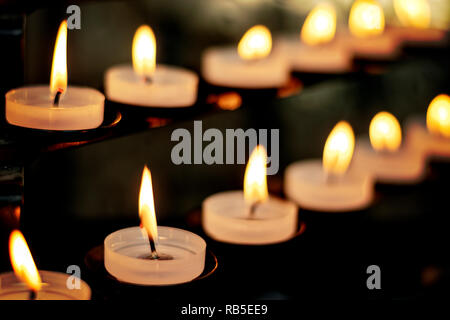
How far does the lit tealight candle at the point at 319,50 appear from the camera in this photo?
1142 mm

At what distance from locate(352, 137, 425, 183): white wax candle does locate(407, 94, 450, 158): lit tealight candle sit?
0.08 feet

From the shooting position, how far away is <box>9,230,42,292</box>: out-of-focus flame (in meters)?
0.69

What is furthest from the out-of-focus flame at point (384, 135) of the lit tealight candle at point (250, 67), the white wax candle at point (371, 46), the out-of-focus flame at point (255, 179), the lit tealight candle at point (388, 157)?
the out-of-focus flame at point (255, 179)

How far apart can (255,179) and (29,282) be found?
33 centimetres

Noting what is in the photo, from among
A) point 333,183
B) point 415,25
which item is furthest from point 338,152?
point 415,25

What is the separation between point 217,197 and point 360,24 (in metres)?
0.48

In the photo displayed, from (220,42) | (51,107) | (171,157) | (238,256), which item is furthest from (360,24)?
(51,107)

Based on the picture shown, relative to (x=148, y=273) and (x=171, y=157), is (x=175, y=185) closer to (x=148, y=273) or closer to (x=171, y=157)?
(x=171, y=157)

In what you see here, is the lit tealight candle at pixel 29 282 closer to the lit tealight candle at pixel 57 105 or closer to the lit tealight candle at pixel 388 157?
the lit tealight candle at pixel 57 105

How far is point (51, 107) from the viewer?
75 cm

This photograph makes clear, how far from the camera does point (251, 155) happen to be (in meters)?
1.00

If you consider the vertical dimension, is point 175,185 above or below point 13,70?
below

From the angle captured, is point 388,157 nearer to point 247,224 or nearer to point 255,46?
point 255,46

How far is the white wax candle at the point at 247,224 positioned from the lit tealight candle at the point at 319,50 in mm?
287
